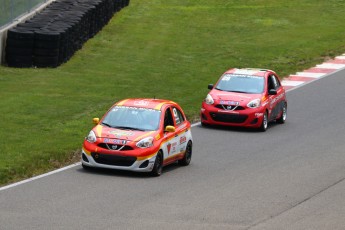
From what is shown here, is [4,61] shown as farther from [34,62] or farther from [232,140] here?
[232,140]

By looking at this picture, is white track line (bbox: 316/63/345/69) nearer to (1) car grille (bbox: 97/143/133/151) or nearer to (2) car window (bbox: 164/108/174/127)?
(2) car window (bbox: 164/108/174/127)

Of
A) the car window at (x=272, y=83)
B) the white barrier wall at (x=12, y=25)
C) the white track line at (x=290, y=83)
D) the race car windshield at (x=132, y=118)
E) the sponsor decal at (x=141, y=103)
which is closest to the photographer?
the race car windshield at (x=132, y=118)

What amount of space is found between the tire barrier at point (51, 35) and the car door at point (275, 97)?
25.8ft

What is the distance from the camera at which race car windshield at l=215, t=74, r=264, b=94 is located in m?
27.5

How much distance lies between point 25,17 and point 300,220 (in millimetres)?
21891

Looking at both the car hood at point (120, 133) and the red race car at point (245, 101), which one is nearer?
the car hood at point (120, 133)

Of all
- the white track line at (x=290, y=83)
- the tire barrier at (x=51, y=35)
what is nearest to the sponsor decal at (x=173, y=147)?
the tire barrier at (x=51, y=35)

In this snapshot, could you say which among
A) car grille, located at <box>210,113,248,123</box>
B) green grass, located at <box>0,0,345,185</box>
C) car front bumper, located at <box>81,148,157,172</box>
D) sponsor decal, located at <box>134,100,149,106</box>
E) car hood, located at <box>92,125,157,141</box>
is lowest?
green grass, located at <box>0,0,345,185</box>

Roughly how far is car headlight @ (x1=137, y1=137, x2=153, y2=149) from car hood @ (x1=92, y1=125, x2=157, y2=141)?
10cm

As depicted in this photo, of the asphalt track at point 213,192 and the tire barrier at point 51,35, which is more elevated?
the asphalt track at point 213,192

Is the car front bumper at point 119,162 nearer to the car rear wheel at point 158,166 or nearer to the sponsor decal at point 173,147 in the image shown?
the car rear wheel at point 158,166

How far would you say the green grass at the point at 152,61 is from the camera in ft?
75.6

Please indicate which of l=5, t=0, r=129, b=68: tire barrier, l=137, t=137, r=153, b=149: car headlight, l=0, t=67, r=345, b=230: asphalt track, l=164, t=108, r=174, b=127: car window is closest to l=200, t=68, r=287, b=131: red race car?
l=0, t=67, r=345, b=230: asphalt track

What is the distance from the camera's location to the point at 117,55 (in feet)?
122
